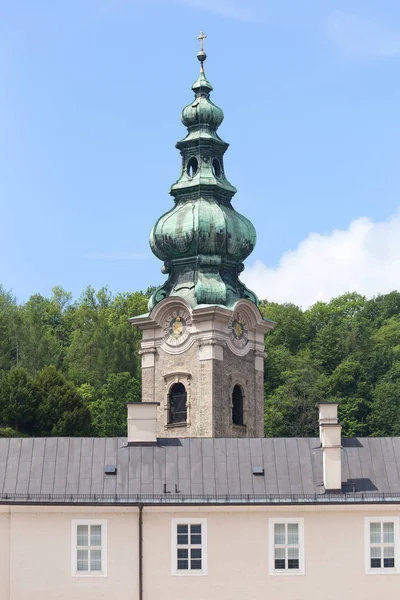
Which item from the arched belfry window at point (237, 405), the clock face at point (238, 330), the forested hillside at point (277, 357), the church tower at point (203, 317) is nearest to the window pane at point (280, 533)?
the church tower at point (203, 317)

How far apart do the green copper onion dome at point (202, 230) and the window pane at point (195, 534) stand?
3040cm

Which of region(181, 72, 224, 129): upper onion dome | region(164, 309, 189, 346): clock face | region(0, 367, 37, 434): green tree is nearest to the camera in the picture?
region(164, 309, 189, 346): clock face

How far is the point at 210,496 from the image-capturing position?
44.6m

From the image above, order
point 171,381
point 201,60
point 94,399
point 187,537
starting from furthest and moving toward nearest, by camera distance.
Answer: point 94,399
point 201,60
point 171,381
point 187,537

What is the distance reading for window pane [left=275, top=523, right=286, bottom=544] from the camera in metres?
44.2

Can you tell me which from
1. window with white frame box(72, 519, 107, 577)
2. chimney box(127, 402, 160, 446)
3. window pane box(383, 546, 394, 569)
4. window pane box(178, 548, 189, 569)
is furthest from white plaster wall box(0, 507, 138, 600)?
window pane box(383, 546, 394, 569)

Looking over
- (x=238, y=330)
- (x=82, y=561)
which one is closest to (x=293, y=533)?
(x=82, y=561)

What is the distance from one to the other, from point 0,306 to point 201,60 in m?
38.7

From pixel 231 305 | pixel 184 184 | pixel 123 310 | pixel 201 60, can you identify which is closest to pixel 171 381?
pixel 231 305

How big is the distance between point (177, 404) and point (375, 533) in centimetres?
3052

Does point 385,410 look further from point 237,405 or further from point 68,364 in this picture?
point 237,405

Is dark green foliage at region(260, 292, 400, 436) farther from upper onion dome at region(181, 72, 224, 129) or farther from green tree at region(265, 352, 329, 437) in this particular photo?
upper onion dome at region(181, 72, 224, 129)

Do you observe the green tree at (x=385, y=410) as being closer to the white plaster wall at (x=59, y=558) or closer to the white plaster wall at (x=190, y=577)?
the white plaster wall at (x=190, y=577)

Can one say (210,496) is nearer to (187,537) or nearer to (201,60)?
(187,537)
